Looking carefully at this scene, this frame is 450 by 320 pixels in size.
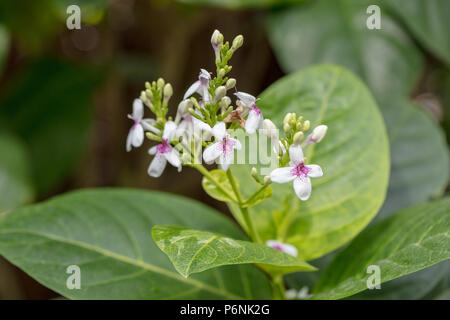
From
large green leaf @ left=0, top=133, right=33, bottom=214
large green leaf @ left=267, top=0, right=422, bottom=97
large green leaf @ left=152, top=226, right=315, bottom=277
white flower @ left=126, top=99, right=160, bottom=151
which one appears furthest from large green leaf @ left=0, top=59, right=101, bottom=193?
large green leaf @ left=152, top=226, right=315, bottom=277

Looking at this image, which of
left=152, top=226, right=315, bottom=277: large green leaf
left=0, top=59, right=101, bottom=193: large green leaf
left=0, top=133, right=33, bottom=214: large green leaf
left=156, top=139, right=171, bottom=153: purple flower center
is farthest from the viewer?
left=0, top=59, right=101, bottom=193: large green leaf

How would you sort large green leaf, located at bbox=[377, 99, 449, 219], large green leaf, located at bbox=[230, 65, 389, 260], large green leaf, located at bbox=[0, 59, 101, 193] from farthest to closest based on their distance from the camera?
large green leaf, located at bbox=[0, 59, 101, 193], large green leaf, located at bbox=[377, 99, 449, 219], large green leaf, located at bbox=[230, 65, 389, 260]

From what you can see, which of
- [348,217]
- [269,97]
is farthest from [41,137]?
[348,217]

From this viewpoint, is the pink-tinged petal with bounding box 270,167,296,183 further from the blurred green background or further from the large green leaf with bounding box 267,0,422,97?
the large green leaf with bounding box 267,0,422,97

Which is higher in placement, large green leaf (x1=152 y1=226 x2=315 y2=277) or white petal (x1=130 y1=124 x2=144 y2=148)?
white petal (x1=130 y1=124 x2=144 y2=148)

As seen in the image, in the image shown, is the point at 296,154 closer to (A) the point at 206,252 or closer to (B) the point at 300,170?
(B) the point at 300,170

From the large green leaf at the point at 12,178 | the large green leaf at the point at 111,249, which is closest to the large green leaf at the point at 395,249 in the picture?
the large green leaf at the point at 111,249
